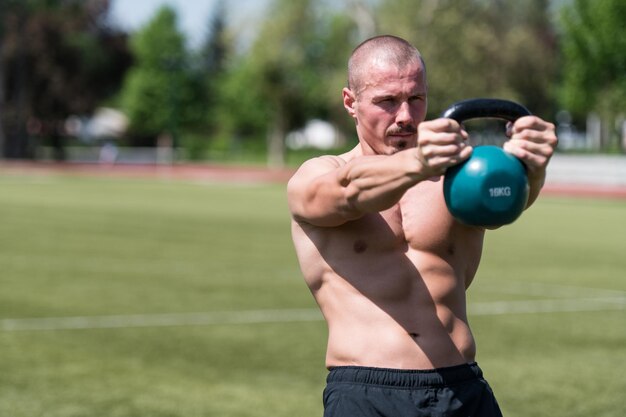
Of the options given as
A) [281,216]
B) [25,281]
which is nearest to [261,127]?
[281,216]

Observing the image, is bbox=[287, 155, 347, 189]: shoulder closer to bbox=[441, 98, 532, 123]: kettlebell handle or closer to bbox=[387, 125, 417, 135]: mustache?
bbox=[387, 125, 417, 135]: mustache

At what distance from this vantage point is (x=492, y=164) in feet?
11.5

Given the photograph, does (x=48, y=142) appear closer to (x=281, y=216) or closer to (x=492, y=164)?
(x=281, y=216)

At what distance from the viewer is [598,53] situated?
53438 mm

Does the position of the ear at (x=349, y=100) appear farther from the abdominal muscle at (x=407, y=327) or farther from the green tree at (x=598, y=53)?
the green tree at (x=598, y=53)

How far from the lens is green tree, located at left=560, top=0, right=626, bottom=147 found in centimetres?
5216

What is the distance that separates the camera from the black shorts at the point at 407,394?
13.3 feet

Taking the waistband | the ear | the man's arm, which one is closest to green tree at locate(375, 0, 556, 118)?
the ear

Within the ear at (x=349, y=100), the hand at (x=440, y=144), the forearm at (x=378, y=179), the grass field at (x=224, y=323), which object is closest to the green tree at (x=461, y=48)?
the grass field at (x=224, y=323)

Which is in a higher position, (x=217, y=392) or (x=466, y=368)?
(x=466, y=368)

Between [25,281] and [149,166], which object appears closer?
[25,281]

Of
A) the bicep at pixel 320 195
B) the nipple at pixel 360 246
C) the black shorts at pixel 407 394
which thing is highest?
the bicep at pixel 320 195

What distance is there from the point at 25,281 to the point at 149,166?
58127 mm

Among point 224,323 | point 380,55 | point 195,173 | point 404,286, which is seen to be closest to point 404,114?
point 380,55
